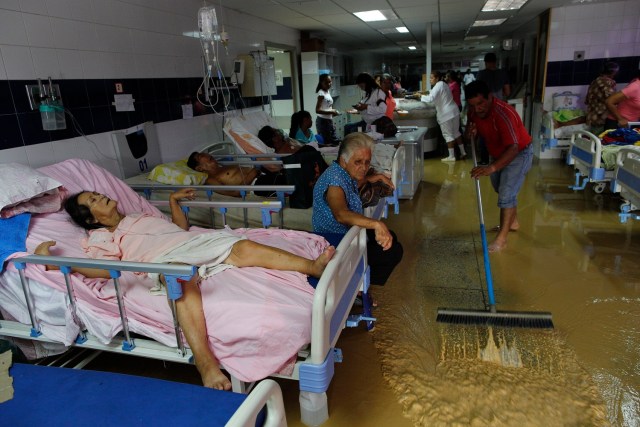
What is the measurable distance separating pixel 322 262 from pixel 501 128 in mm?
2278

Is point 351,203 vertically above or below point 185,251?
above

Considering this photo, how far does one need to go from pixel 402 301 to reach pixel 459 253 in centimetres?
102

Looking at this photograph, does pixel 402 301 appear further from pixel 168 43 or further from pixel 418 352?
pixel 168 43

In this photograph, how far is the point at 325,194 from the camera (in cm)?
243

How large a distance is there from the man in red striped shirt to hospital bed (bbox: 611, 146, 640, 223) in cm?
81

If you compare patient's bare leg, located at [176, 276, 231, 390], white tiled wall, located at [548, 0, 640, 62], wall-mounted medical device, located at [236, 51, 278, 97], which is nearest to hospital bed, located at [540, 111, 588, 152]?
white tiled wall, located at [548, 0, 640, 62]

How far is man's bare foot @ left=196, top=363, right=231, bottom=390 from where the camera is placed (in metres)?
1.75

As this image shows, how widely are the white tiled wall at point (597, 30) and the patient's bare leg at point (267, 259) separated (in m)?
6.78

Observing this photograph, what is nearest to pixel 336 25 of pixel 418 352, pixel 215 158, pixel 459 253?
pixel 215 158

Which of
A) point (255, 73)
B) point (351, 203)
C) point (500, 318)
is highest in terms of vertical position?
point (255, 73)

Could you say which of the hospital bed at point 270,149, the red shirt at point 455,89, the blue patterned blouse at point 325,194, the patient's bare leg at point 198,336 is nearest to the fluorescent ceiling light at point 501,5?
the red shirt at point 455,89

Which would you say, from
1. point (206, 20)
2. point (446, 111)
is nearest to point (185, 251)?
point (206, 20)

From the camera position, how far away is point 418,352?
2.49 metres

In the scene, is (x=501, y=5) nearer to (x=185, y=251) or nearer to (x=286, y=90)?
(x=286, y=90)
